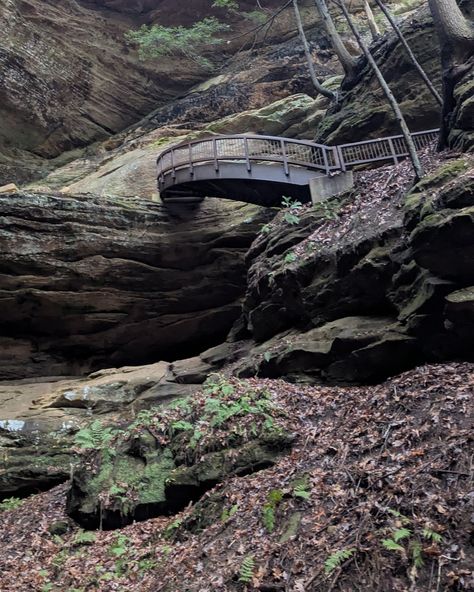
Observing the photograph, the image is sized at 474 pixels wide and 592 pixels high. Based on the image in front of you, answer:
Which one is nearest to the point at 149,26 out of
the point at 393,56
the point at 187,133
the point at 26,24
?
the point at 26,24

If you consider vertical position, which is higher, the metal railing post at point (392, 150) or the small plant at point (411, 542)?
the metal railing post at point (392, 150)

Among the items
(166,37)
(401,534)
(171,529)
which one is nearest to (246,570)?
(401,534)

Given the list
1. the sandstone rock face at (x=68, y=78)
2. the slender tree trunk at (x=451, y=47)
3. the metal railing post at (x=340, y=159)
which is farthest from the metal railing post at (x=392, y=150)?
the sandstone rock face at (x=68, y=78)

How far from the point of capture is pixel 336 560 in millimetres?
4395

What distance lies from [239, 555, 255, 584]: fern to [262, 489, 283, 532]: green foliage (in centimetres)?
58

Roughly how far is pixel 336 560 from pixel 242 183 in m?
13.1

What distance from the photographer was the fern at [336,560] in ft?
14.4

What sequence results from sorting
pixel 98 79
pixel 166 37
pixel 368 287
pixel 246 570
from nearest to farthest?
pixel 246 570 < pixel 368 287 < pixel 166 37 < pixel 98 79

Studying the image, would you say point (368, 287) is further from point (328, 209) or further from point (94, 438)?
point (94, 438)

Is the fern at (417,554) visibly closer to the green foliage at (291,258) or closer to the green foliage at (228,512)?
the green foliage at (228,512)

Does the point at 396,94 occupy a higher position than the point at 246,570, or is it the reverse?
the point at 396,94

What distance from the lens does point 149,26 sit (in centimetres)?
2878

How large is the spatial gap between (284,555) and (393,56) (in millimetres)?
15630

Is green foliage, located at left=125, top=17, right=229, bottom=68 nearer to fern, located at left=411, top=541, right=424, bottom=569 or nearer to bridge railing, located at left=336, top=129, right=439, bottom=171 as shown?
bridge railing, located at left=336, top=129, right=439, bottom=171
